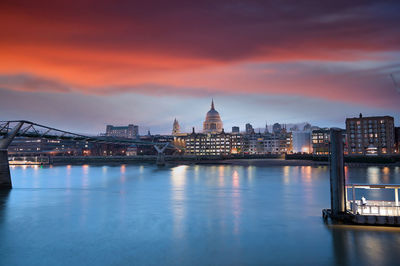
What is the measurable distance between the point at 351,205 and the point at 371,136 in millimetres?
134919

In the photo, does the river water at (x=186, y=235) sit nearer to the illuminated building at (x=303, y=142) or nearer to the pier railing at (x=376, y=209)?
the pier railing at (x=376, y=209)

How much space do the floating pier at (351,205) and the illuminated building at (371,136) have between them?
5235 inches

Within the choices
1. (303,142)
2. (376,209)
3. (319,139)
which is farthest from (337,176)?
(303,142)

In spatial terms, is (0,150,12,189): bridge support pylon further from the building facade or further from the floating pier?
the building facade

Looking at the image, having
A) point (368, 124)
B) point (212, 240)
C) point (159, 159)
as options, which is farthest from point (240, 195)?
point (368, 124)

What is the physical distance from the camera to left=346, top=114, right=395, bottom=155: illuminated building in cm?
13888

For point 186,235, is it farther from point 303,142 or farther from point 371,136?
point 303,142

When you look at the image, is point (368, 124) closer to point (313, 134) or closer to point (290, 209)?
point (313, 134)

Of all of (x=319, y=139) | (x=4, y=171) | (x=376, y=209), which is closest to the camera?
(x=376, y=209)

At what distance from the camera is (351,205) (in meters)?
23.6

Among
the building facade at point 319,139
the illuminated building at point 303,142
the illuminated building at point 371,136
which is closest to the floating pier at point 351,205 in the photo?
the illuminated building at point 371,136

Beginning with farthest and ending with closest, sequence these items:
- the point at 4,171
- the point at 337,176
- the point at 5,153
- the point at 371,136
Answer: the point at 371,136 → the point at 4,171 → the point at 5,153 → the point at 337,176

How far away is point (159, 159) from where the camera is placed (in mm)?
135000

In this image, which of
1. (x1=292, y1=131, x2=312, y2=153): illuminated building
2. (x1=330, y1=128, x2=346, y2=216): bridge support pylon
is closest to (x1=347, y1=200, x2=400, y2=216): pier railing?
(x1=330, y1=128, x2=346, y2=216): bridge support pylon
